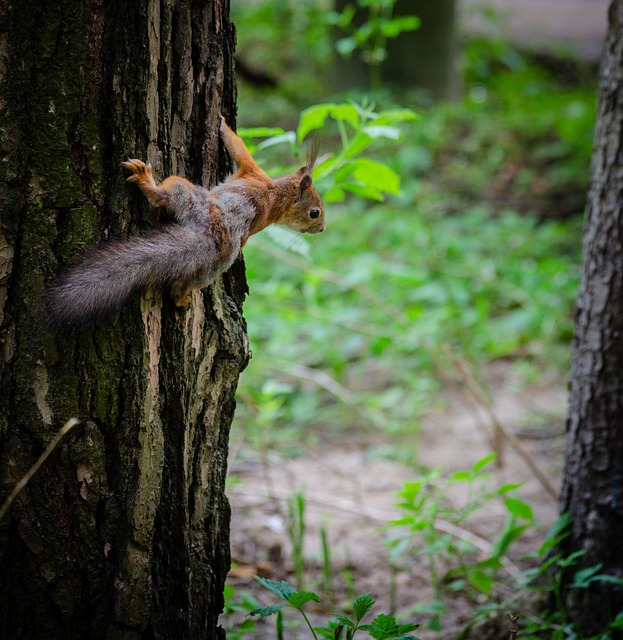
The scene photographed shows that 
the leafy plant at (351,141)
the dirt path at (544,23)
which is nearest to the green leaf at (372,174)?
the leafy plant at (351,141)

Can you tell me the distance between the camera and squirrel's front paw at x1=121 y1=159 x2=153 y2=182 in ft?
4.71

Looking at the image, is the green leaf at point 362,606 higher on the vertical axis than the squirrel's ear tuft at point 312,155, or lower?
lower

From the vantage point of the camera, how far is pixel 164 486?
1.62 metres

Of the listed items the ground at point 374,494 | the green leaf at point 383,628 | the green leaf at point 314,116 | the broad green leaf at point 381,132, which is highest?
the green leaf at point 314,116

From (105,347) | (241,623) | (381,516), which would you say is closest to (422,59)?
(381,516)

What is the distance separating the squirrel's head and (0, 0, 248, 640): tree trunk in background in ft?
1.38

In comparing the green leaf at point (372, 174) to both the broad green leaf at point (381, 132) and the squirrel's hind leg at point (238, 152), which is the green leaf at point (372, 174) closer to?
the broad green leaf at point (381, 132)

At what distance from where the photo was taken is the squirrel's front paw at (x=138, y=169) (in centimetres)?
144

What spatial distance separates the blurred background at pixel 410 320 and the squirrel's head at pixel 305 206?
49 millimetres

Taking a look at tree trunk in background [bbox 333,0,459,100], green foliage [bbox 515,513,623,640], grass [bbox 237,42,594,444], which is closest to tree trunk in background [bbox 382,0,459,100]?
tree trunk in background [bbox 333,0,459,100]

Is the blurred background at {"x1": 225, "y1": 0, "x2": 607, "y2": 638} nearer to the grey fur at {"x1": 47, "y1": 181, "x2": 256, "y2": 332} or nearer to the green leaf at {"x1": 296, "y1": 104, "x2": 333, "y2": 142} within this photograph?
the green leaf at {"x1": 296, "y1": 104, "x2": 333, "y2": 142}

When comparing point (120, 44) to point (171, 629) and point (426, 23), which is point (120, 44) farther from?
point (426, 23)

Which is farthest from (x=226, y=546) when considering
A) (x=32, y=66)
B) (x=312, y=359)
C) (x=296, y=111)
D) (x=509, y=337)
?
(x=296, y=111)

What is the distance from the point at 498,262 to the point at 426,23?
4.21m
